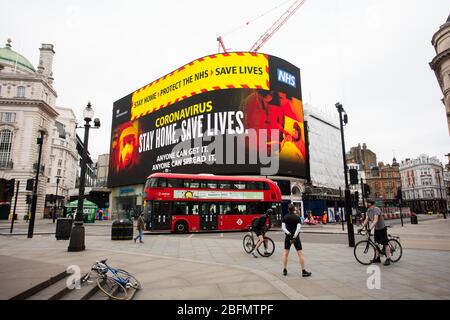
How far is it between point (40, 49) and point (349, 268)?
2488 inches

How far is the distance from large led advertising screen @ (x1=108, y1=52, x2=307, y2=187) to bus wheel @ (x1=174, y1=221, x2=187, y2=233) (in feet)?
51.4

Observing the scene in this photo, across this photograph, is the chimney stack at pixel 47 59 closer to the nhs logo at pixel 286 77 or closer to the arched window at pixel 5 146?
the arched window at pixel 5 146


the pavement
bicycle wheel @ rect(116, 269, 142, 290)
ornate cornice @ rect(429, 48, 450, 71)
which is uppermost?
ornate cornice @ rect(429, 48, 450, 71)

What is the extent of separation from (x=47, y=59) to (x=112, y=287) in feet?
198

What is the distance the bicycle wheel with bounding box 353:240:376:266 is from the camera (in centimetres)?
834

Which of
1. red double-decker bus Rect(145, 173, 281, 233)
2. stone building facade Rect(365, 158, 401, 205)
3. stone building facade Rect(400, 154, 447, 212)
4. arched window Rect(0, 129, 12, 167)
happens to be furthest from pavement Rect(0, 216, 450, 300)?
stone building facade Rect(400, 154, 447, 212)

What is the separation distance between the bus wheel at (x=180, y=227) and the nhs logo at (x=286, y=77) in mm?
27227

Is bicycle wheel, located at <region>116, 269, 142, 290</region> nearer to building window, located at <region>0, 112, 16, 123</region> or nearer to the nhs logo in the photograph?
the nhs logo

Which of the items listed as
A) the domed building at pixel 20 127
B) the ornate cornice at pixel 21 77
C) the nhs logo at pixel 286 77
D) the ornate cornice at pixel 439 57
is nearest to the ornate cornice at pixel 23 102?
the domed building at pixel 20 127

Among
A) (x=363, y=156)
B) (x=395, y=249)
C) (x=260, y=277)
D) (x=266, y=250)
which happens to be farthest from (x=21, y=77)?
(x=363, y=156)

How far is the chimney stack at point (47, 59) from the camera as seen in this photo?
52625 millimetres

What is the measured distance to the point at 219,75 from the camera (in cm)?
3859

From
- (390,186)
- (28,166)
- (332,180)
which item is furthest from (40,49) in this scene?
(390,186)
